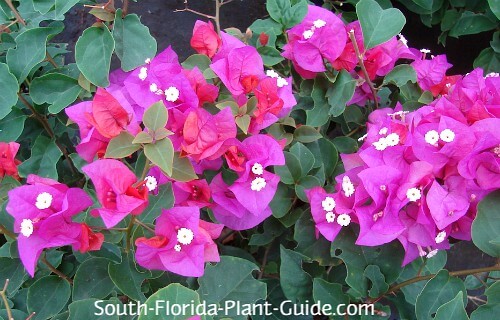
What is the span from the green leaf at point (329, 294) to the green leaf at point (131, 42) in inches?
21.2

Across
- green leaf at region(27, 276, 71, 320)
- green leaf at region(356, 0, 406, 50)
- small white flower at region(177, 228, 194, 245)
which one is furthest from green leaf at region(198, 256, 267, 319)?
green leaf at region(356, 0, 406, 50)

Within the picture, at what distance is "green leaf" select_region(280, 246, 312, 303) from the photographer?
0.93m

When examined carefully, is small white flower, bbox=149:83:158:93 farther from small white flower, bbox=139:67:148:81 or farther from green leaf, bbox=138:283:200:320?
green leaf, bbox=138:283:200:320

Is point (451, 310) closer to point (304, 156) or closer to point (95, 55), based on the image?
point (304, 156)

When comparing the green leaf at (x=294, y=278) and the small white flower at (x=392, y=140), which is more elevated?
the small white flower at (x=392, y=140)

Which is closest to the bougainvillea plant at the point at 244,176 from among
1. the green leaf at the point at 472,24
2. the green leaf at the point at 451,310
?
the green leaf at the point at 451,310

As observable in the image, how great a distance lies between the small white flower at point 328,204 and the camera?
0.86 m

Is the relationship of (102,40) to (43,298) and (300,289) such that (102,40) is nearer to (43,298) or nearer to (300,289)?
(43,298)

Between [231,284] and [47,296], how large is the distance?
0.32 metres

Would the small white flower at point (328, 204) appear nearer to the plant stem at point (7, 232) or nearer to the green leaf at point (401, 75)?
the green leaf at point (401, 75)

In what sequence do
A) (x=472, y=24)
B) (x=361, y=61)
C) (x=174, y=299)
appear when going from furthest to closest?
(x=472, y=24) < (x=361, y=61) < (x=174, y=299)

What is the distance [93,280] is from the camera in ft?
2.88

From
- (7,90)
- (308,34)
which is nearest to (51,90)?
(7,90)

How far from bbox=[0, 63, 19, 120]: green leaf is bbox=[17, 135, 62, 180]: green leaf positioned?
0.36 feet
